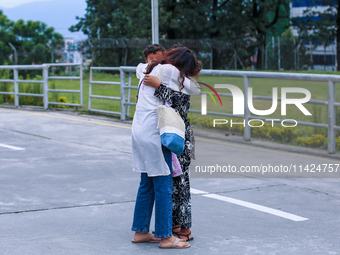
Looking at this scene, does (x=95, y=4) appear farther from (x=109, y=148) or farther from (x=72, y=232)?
(x=72, y=232)

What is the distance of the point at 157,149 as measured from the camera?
4.00 meters

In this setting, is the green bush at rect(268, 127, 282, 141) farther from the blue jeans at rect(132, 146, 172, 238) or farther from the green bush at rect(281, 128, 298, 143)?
the blue jeans at rect(132, 146, 172, 238)

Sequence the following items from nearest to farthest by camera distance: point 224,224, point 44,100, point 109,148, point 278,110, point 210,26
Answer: point 224,224
point 109,148
point 278,110
point 44,100
point 210,26

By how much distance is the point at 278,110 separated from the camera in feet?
34.0

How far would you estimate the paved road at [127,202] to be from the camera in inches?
166

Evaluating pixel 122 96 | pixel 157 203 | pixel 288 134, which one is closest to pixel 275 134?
pixel 288 134

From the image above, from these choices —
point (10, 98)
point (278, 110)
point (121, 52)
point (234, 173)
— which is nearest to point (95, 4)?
point (121, 52)

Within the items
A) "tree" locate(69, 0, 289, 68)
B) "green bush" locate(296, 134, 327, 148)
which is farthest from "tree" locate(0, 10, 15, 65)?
"green bush" locate(296, 134, 327, 148)

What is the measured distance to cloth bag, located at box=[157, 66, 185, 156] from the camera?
12.7ft

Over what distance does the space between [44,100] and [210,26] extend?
30.9 m

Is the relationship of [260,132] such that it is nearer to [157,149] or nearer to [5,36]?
[157,149]

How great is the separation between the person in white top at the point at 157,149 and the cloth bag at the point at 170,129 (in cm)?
10

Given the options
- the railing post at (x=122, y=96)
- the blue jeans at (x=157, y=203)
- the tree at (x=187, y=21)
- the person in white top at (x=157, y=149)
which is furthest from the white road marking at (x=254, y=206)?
the tree at (x=187, y=21)

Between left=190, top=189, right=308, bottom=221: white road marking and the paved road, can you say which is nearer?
the paved road
